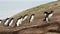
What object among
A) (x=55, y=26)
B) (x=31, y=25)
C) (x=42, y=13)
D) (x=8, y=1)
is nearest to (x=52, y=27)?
(x=55, y=26)

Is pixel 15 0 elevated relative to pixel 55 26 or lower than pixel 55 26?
elevated

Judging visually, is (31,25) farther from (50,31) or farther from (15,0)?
(15,0)

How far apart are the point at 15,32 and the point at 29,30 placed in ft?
2.54

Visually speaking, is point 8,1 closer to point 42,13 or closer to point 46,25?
point 42,13

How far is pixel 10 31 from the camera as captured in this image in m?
12.7

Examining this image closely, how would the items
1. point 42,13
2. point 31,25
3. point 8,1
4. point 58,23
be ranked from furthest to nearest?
point 8,1, point 42,13, point 31,25, point 58,23

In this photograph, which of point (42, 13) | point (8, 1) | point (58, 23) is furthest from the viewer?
point (8, 1)

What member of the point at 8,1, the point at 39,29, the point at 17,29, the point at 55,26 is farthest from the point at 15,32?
the point at 8,1

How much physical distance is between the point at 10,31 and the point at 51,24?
7.34 ft

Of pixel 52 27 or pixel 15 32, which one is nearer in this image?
pixel 52 27

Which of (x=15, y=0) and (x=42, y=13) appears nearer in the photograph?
(x=42, y=13)

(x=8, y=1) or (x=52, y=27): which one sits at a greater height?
(x=8, y=1)

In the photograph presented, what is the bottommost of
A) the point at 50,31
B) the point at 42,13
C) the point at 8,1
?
the point at 50,31

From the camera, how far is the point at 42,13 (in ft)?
49.1
